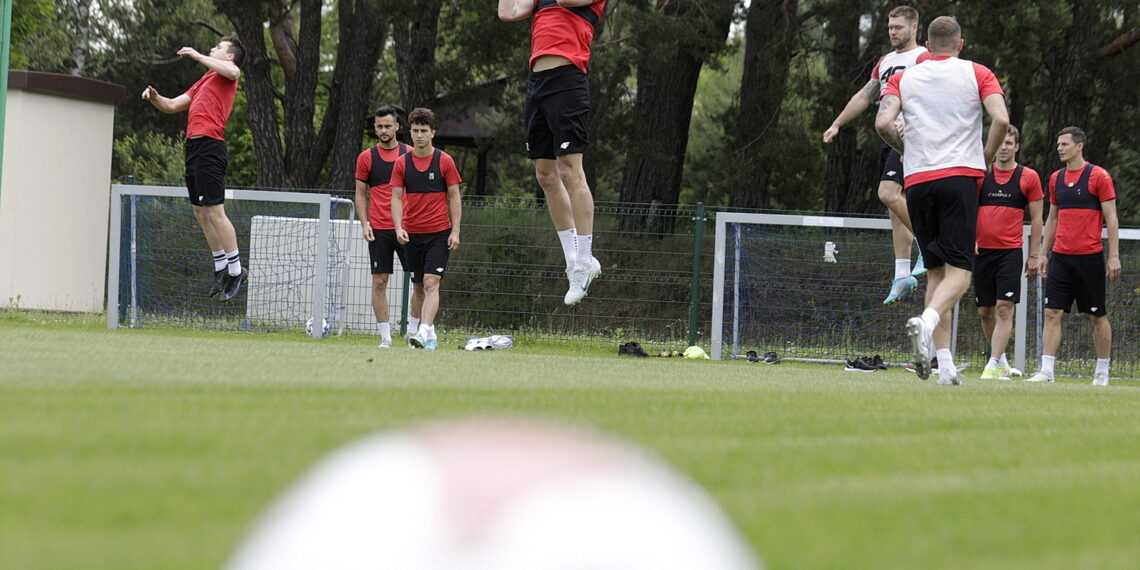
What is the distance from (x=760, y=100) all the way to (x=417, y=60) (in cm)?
649

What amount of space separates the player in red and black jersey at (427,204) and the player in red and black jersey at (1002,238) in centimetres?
459

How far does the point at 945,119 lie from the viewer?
7.04 metres

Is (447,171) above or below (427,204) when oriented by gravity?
above

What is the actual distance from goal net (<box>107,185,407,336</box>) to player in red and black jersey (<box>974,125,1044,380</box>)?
6.97 metres

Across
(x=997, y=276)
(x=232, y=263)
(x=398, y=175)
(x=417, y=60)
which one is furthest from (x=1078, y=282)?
(x=417, y=60)

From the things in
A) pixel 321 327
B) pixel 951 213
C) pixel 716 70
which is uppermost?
pixel 716 70

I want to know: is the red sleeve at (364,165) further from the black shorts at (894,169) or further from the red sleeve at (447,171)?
the black shorts at (894,169)

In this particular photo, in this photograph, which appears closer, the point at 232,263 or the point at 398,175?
the point at 232,263

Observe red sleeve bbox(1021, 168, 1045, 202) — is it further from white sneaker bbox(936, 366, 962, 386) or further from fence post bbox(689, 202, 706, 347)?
fence post bbox(689, 202, 706, 347)

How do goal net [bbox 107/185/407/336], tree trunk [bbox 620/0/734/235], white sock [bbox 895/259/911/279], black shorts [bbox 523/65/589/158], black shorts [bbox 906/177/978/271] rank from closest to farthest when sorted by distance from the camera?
black shorts [bbox 906/177/978/271]
black shorts [bbox 523/65/589/158]
white sock [bbox 895/259/911/279]
goal net [bbox 107/185/407/336]
tree trunk [bbox 620/0/734/235]

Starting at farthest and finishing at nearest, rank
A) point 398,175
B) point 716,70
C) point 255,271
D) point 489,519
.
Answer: point 716,70, point 255,271, point 398,175, point 489,519

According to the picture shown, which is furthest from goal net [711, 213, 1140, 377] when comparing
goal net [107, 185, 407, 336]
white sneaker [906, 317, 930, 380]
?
white sneaker [906, 317, 930, 380]

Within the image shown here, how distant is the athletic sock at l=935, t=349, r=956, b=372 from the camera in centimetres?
709

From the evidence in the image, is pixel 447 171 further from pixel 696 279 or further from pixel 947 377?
pixel 947 377
